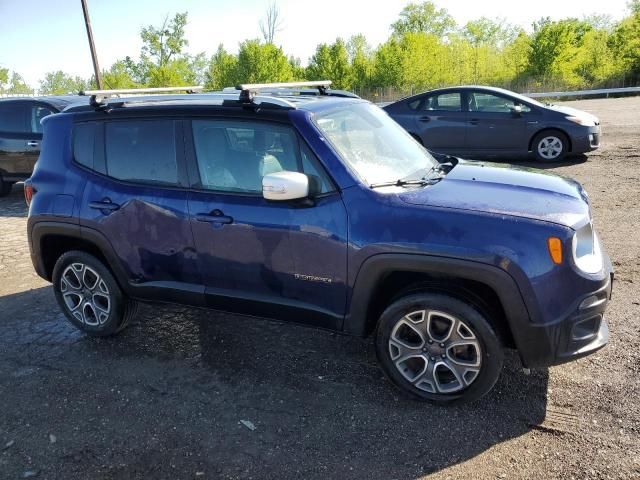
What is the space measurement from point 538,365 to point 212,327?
254 centimetres

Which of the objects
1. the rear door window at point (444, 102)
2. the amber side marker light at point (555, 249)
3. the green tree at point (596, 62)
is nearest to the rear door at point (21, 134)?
the rear door window at point (444, 102)

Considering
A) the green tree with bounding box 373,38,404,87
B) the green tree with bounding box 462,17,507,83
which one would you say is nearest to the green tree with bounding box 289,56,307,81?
the green tree with bounding box 373,38,404,87

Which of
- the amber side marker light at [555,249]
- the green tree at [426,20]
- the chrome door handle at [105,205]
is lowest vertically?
the amber side marker light at [555,249]

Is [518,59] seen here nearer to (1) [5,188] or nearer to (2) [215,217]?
(1) [5,188]

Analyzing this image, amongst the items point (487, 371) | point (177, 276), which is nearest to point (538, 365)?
point (487, 371)

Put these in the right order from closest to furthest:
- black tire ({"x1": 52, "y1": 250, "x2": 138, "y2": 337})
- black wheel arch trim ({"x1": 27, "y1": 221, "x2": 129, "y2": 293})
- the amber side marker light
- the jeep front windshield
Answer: the amber side marker light < the jeep front windshield < black wheel arch trim ({"x1": 27, "y1": 221, "x2": 129, "y2": 293}) < black tire ({"x1": 52, "y1": 250, "x2": 138, "y2": 337})

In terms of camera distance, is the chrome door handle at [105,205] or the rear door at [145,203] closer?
the rear door at [145,203]

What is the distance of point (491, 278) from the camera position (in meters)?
2.78

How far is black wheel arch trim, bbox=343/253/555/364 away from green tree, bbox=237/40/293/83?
3691 centimetres

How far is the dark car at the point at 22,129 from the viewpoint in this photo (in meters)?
9.30

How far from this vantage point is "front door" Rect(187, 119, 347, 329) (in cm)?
318

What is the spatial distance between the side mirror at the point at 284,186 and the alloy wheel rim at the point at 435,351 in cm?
97

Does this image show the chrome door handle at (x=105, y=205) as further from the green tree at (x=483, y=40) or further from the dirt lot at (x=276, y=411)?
the green tree at (x=483, y=40)

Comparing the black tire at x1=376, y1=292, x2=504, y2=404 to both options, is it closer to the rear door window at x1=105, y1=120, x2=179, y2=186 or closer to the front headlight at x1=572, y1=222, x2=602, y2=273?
the front headlight at x1=572, y1=222, x2=602, y2=273
